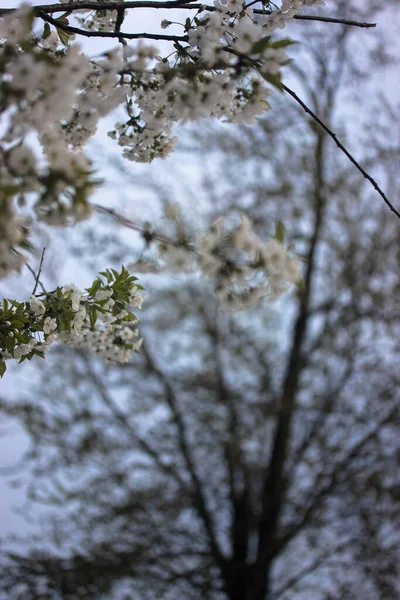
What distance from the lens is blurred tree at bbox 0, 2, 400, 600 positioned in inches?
123

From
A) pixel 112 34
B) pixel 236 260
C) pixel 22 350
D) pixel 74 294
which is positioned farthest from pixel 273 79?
pixel 22 350

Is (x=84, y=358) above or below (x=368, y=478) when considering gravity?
Result: above

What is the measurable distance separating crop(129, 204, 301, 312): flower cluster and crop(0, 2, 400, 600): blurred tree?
258cm

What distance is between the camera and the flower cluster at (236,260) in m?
0.69

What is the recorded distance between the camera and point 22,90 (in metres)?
0.55

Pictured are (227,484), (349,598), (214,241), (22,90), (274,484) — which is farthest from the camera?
(227,484)

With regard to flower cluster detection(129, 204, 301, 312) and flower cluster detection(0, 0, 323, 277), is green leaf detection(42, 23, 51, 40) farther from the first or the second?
flower cluster detection(129, 204, 301, 312)

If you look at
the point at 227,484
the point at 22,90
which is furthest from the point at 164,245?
the point at 227,484

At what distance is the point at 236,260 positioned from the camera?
74 centimetres

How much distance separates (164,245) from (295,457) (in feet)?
9.31

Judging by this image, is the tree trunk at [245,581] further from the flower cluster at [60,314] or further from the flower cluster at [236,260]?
the flower cluster at [236,260]

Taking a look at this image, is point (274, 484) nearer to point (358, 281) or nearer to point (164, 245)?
point (358, 281)

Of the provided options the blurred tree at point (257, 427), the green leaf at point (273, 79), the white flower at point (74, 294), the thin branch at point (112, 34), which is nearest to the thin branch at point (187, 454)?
the blurred tree at point (257, 427)

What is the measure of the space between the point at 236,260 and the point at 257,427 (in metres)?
2.93
